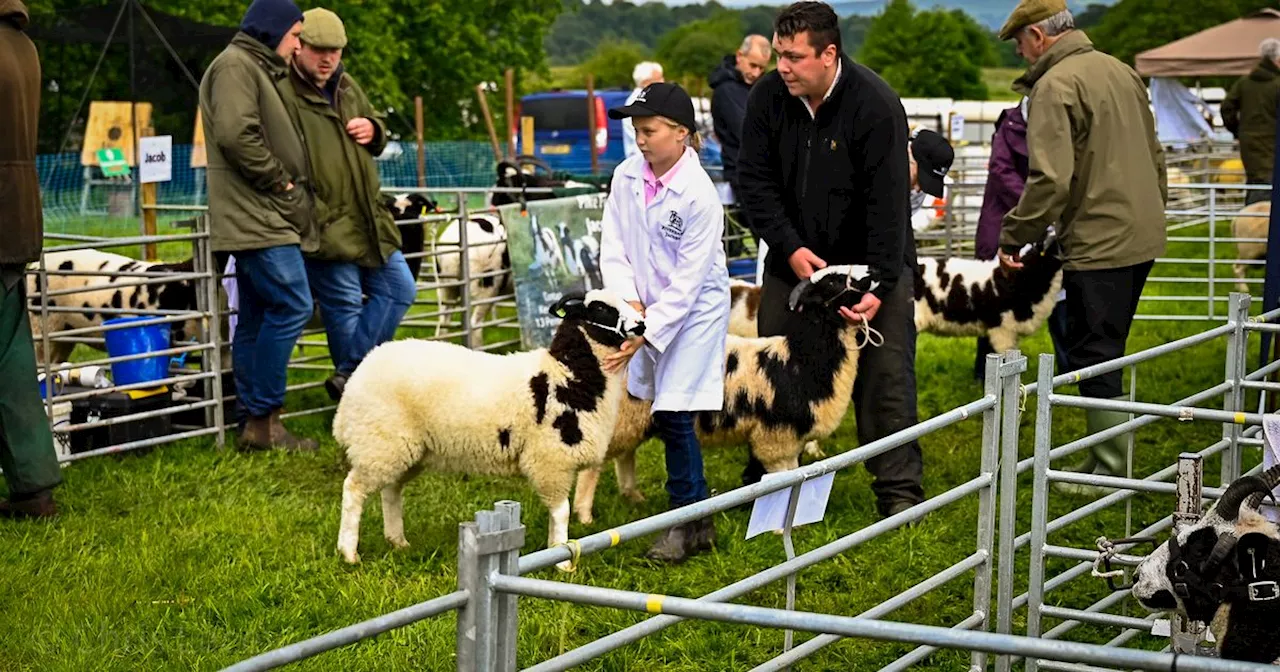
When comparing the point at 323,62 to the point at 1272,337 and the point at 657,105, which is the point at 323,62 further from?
the point at 1272,337

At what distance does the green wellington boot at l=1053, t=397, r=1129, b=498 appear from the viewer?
6.77 metres

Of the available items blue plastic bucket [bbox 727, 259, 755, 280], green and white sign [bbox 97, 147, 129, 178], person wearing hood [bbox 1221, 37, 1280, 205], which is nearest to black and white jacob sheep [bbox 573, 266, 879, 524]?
blue plastic bucket [bbox 727, 259, 755, 280]

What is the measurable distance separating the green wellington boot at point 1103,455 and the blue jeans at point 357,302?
3.86m

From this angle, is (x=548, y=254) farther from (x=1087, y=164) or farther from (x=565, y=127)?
(x=565, y=127)

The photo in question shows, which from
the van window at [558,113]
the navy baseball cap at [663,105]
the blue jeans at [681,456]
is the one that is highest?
the van window at [558,113]

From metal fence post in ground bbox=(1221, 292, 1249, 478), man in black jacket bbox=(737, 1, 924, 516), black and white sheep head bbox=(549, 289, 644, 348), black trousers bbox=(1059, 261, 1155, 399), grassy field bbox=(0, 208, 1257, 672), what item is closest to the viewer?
grassy field bbox=(0, 208, 1257, 672)

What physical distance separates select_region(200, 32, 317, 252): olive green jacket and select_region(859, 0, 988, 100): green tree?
72.8 metres

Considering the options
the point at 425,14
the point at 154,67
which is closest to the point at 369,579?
the point at 154,67

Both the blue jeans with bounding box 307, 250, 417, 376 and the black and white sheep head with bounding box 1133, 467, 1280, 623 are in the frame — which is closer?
the black and white sheep head with bounding box 1133, 467, 1280, 623

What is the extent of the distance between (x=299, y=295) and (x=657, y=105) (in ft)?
9.57

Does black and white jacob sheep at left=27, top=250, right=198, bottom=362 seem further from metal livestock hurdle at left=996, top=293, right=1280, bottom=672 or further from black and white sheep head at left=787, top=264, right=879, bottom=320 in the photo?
metal livestock hurdle at left=996, top=293, right=1280, bottom=672

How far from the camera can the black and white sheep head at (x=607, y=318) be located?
5848 mm

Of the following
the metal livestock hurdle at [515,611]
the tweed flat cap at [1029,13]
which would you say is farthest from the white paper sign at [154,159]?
the metal livestock hurdle at [515,611]

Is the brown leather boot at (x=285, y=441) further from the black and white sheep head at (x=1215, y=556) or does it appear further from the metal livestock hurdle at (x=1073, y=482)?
the black and white sheep head at (x=1215, y=556)
